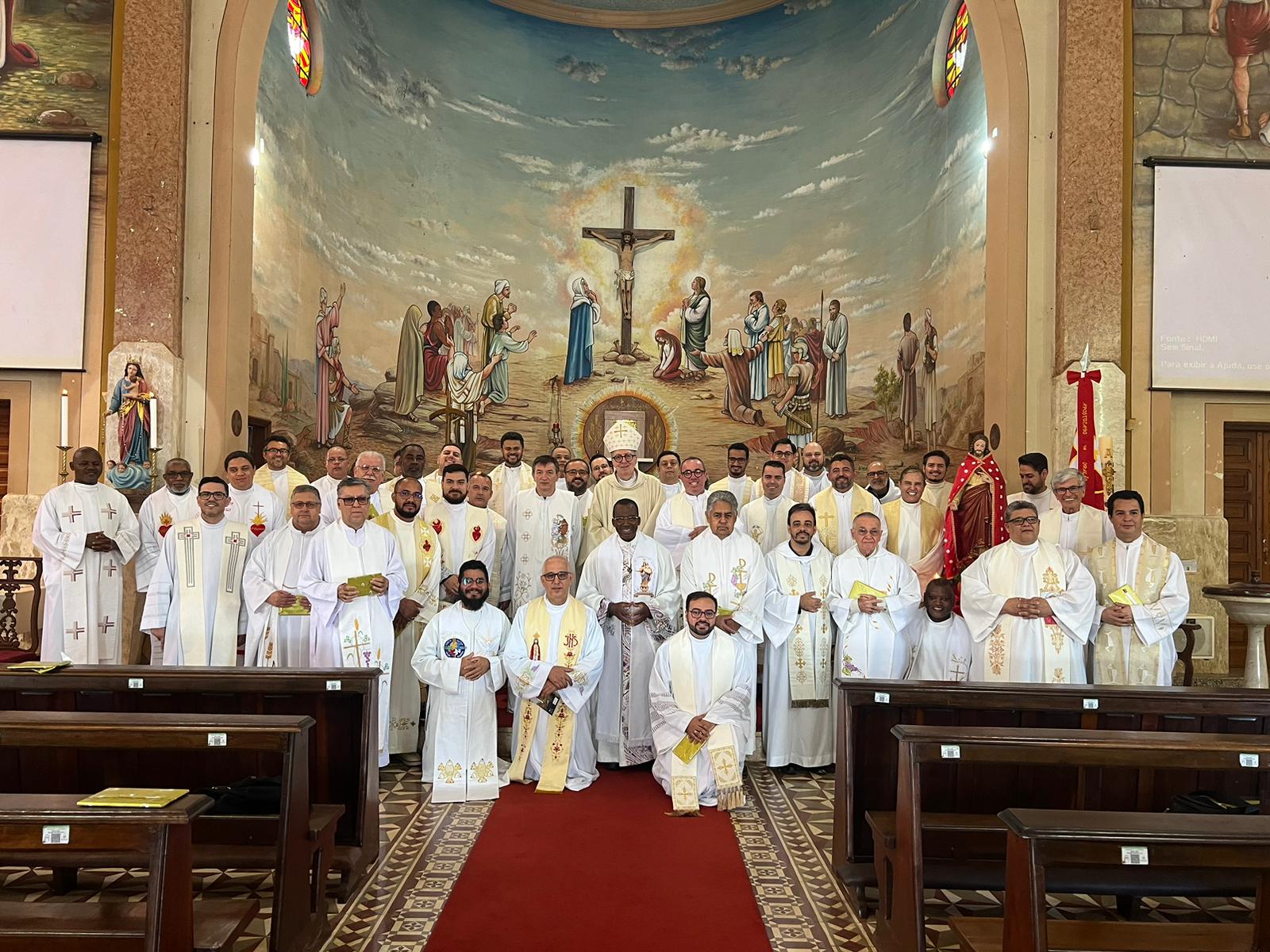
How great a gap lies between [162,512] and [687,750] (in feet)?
15.3

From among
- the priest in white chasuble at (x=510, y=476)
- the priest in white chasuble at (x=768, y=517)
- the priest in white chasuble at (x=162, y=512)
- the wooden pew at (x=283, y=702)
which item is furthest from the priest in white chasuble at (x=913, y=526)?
the priest in white chasuble at (x=162, y=512)

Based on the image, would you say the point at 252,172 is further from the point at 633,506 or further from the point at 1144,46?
the point at 1144,46

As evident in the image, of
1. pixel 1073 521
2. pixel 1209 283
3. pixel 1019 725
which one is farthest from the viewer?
pixel 1209 283

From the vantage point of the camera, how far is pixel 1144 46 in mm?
9266

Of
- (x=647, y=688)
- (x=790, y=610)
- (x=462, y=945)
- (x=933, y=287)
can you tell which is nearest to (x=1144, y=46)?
(x=933, y=287)

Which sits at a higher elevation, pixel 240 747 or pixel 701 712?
pixel 240 747

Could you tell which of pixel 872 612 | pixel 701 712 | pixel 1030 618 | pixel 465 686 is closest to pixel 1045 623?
pixel 1030 618

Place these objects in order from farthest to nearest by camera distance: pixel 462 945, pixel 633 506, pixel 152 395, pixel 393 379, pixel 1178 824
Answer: pixel 393 379, pixel 152 395, pixel 633 506, pixel 462 945, pixel 1178 824

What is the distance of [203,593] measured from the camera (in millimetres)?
6633

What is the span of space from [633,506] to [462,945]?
3324 mm

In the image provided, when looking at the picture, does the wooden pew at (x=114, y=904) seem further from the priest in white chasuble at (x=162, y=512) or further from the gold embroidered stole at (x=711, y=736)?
the priest in white chasuble at (x=162, y=512)

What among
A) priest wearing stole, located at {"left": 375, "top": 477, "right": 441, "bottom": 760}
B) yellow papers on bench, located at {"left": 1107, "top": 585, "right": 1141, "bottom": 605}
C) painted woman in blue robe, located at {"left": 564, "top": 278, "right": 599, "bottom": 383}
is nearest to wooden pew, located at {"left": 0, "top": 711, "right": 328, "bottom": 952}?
priest wearing stole, located at {"left": 375, "top": 477, "right": 441, "bottom": 760}

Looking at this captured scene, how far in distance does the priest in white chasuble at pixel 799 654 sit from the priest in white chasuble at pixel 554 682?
1.29 metres

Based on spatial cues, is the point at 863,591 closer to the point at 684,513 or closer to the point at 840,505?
the point at 684,513
